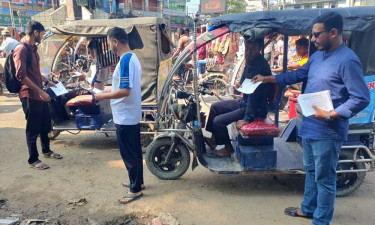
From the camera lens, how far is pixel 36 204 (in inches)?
141

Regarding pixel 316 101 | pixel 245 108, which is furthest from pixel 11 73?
pixel 316 101

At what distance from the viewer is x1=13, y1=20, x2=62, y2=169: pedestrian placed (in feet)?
13.7

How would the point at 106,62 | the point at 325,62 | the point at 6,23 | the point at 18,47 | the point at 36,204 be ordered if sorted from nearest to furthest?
the point at 325,62 → the point at 36,204 → the point at 18,47 → the point at 106,62 → the point at 6,23

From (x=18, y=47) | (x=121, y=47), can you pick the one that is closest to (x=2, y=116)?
(x=18, y=47)

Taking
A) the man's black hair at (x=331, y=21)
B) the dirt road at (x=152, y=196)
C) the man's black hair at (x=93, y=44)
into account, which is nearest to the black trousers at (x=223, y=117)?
the dirt road at (x=152, y=196)

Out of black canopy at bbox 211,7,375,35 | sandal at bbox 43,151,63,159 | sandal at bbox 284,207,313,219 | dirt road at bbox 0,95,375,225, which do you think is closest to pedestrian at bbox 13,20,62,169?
sandal at bbox 43,151,63,159

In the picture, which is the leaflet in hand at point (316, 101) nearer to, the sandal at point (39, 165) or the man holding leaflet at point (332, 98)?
the man holding leaflet at point (332, 98)

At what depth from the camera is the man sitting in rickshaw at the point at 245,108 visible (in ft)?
12.0

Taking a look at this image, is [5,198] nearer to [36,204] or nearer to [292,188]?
[36,204]

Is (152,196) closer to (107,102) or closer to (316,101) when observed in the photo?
(316,101)

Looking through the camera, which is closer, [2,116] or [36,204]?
[36,204]

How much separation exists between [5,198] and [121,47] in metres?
2.38

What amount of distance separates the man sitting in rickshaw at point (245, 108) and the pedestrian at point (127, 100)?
3.55ft

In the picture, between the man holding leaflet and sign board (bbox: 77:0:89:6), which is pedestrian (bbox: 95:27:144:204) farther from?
sign board (bbox: 77:0:89:6)
